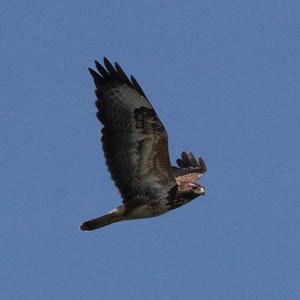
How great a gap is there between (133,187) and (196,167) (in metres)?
2.99

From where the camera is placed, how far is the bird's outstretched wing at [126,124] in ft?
49.1

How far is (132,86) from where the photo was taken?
14.9 metres

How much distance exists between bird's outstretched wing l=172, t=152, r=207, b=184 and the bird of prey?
1748 mm

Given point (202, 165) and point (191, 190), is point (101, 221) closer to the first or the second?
point (191, 190)

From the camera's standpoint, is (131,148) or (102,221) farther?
(102,221)

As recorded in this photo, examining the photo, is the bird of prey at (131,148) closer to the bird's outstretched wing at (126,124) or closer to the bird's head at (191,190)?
the bird's outstretched wing at (126,124)

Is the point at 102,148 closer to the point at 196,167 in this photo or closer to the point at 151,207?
the point at 151,207

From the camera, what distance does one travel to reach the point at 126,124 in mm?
15023

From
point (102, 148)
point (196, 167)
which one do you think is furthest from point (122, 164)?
point (196, 167)

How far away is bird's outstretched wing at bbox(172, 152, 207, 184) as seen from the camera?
1740 centimetres

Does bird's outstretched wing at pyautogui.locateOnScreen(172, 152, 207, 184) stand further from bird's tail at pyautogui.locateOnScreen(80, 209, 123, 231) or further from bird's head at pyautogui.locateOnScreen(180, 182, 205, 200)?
bird's tail at pyautogui.locateOnScreen(80, 209, 123, 231)

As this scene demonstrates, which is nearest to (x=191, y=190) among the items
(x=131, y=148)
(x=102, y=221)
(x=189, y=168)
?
(x=131, y=148)

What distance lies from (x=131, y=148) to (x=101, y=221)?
1.08 meters

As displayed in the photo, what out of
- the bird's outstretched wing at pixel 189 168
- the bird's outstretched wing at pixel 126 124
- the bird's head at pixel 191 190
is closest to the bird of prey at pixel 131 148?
the bird's outstretched wing at pixel 126 124
